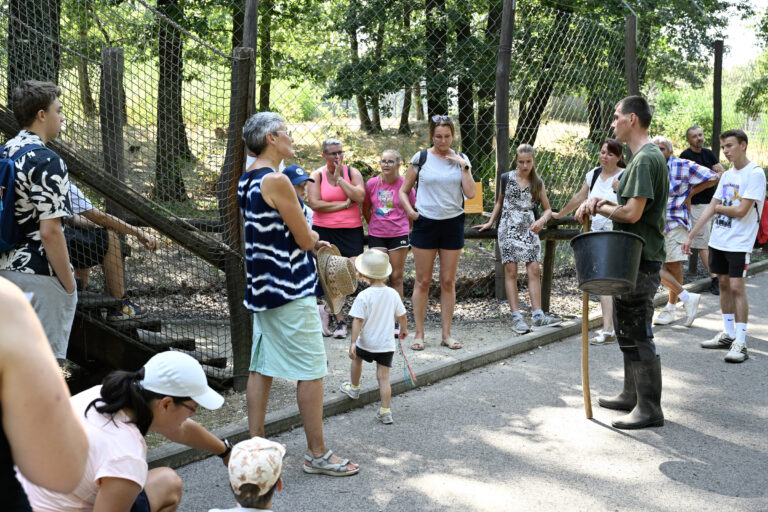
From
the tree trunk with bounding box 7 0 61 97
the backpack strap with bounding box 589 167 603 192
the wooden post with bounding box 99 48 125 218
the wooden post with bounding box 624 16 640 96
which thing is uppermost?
the wooden post with bounding box 624 16 640 96

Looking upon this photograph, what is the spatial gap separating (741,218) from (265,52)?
679cm

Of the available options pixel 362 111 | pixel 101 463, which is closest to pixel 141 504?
pixel 101 463

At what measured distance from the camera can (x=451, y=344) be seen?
6.75 m

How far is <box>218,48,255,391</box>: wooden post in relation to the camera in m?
5.22

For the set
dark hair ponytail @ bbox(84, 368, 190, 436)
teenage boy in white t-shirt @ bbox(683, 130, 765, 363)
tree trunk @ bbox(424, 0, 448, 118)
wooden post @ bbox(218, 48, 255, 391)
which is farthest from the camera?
tree trunk @ bbox(424, 0, 448, 118)

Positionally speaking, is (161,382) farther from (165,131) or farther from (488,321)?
(488,321)

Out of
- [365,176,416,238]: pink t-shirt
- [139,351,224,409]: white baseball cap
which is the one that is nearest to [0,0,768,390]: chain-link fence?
[365,176,416,238]: pink t-shirt

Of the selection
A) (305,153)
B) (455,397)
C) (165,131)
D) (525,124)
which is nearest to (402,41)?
(525,124)

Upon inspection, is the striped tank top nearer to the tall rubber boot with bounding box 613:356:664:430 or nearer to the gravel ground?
the gravel ground

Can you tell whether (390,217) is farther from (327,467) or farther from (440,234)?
(327,467)

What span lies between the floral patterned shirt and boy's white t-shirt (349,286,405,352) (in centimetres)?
188

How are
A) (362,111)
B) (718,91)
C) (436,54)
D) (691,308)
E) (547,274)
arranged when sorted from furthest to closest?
1. (718,91)
2. (436,54)
3. (362,111)
4. (547,274)
5. (691,308)

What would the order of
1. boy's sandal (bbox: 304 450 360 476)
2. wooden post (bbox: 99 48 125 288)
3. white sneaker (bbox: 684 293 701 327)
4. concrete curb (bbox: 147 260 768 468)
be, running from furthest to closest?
white sneaker (bbox: 684 293 701 327) < wooden post (bbox: 99 48 125 288) < concrete curb (bbox: 147 260 768 468) < boy's sandal (bbox: 304 450 360 476)

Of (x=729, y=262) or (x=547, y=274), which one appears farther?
(x=547, y=274)
